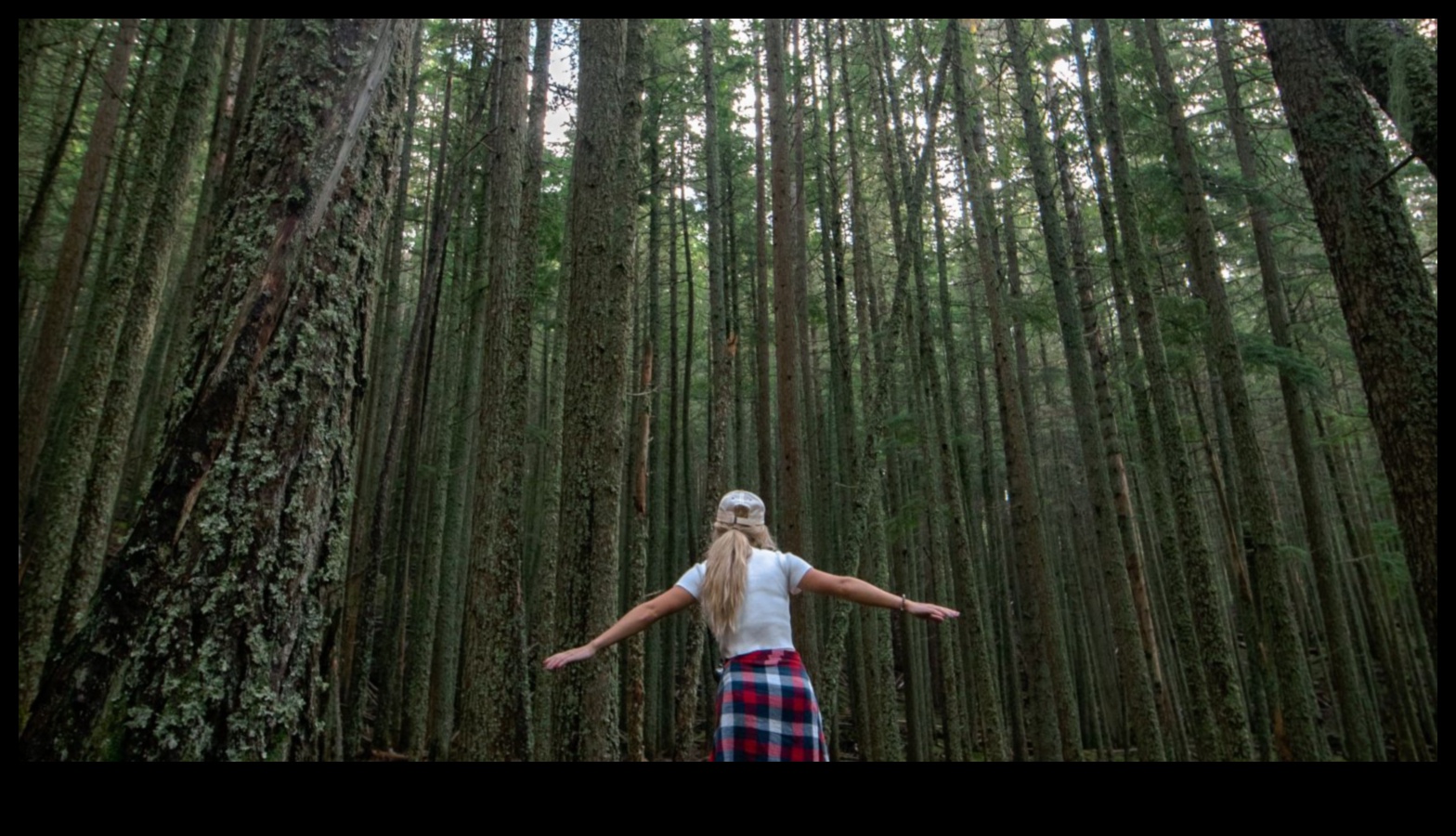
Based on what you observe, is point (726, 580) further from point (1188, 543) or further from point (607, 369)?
point (1188, 543)

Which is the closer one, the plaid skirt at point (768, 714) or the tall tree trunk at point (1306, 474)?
the plaid skirt at point (768, 714)

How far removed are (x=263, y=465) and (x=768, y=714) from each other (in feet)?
6.66

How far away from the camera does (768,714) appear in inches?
112

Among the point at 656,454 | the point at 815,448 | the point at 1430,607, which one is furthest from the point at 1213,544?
the point at 1430,607

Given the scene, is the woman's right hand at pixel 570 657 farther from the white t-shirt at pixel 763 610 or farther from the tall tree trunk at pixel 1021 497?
the tall tree trunk at pixel 1021 497

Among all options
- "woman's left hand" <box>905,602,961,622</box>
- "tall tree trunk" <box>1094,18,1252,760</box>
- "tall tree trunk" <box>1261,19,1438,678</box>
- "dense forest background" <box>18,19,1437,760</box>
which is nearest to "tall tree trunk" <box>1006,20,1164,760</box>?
"dense forest background" <box>18,19,1437,760</box>

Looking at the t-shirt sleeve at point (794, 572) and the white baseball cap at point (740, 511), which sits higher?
the white baseball cap at point (740, 511)

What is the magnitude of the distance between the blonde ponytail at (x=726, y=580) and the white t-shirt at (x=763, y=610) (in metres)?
0.03

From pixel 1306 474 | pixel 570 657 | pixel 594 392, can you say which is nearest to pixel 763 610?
pixel 570 657

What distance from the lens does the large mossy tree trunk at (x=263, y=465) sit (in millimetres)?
1642

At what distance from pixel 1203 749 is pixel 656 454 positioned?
10.8 m

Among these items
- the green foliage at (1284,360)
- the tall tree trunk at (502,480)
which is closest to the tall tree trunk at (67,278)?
the tall tree trunk at (502,480)

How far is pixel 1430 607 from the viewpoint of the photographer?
119 inches
